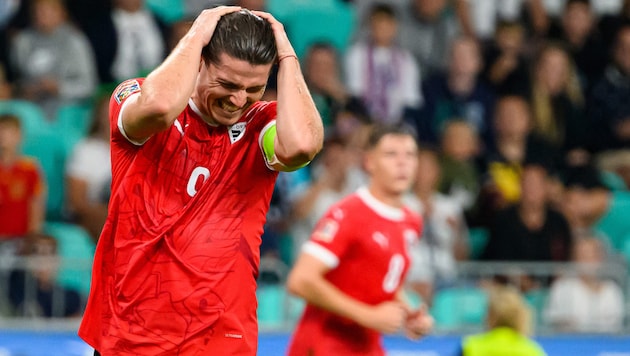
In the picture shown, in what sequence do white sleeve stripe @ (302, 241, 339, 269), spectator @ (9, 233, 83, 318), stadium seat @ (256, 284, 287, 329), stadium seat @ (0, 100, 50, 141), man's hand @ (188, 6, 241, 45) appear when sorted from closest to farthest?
man's hand @ (188, 6, 241, 45) < white sleeve stripe @ (302, 241, 339, 269) < spectator @ (9, 233, 83, 318) < stadium seat @ (256, 284, 287, 329) < stadium seat @ (0, 100, 50, 141)

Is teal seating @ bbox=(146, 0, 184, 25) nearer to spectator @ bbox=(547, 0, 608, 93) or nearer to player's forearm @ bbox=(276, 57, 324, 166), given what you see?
spectator @ bbox=(547, 0, 608, 93)

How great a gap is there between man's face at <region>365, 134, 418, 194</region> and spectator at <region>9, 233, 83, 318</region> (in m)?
2.70

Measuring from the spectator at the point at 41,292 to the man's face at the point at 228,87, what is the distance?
4.44 metres

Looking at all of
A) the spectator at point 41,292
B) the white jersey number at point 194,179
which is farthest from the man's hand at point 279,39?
the spectator at point 41,292

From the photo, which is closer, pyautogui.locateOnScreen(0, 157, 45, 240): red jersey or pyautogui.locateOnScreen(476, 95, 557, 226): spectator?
pyautogui.locateOnScreen(0, 157, 45, 240): red jersey

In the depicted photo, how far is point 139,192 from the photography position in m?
3.33

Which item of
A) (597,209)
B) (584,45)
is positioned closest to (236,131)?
(597,209)

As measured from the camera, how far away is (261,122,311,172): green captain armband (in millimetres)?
3330

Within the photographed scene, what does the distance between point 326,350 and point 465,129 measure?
15.6 feet

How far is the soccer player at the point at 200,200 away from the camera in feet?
10.7

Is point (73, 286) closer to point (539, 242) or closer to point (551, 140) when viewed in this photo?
point (539, 242)

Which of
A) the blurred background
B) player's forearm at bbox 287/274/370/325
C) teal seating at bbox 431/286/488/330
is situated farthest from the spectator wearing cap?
player's forearm at bbox 287/274/370/325

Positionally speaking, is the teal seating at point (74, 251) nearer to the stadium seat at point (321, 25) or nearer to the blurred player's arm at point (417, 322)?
the stadium seat at point (321, 25)

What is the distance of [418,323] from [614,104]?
647 centimetres
